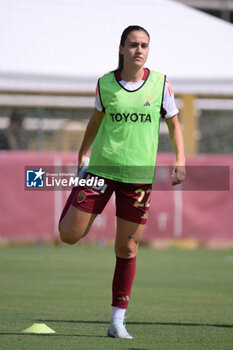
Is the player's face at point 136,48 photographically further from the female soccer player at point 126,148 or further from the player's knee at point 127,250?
the player's knee at point 127,250

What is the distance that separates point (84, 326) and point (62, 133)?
33.9ft

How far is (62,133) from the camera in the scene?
16625mm

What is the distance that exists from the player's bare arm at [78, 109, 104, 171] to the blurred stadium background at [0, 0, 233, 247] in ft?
32.5

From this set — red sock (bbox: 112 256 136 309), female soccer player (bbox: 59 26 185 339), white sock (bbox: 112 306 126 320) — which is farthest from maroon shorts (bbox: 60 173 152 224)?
white sock (bbox: 112 306 126 320)

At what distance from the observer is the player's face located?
226 inches

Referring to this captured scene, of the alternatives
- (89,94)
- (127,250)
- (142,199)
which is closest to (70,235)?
(127,250)

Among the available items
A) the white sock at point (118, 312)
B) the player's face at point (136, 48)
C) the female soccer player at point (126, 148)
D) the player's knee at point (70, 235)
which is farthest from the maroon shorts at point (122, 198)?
the player's face at point (136, 48)

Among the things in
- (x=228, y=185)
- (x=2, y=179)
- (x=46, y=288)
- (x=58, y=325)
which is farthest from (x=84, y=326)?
(x=228, y=185)

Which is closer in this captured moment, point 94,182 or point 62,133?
point 94,182

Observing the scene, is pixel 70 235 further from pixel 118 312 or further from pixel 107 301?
pixel 107 301

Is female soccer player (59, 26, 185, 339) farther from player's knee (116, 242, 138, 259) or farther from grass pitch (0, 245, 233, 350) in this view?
grass pitch (0, 245, 233, 350)

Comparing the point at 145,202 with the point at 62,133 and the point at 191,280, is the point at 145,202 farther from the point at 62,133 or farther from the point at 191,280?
the point at 62,133

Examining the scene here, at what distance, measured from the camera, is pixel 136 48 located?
575cm

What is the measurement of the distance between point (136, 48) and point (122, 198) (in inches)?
36.9
